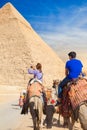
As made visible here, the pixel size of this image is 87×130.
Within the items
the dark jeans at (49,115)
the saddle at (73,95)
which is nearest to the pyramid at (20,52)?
the dark jeans at (49,115)

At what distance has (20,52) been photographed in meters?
155

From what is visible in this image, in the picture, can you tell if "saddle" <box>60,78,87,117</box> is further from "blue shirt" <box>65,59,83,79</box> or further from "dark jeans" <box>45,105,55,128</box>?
"dark jeans" <box>45,105,55,128</box>

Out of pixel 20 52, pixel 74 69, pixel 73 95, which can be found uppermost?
pixel 20 52

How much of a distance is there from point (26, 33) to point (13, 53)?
1285cm

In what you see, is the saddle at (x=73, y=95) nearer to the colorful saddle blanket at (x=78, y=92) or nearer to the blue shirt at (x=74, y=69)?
the colorful saddle blanket at (x=78, y=92)

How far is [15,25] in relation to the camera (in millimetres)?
165250

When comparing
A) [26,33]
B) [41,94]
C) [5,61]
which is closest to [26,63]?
[5,61]

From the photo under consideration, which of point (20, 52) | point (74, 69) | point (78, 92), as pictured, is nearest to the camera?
point (78, 92)

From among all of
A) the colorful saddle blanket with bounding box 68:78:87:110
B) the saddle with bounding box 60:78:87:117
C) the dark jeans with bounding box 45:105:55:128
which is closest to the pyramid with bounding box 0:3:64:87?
the dark jeans with bounding box 45:105:55:128

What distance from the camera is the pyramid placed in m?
146

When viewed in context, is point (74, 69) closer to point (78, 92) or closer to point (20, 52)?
point (78, 92)

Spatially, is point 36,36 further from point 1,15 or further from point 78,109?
point 78,109

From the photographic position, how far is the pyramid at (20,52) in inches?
5748

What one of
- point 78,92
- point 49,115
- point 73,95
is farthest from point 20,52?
point 78,92
